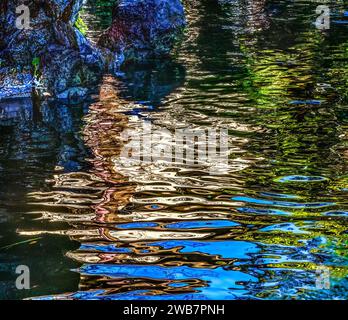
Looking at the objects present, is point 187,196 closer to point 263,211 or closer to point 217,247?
point 263,211

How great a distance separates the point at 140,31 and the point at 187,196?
12.7m

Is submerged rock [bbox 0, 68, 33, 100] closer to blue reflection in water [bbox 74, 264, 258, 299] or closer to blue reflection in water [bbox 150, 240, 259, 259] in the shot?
blue reflection in water [bbox 150, 240, 259, 259]

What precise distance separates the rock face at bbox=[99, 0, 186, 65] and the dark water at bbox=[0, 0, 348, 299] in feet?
11.0

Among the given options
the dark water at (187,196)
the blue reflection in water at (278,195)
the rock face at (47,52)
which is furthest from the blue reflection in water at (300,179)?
the rock face at (47,52)

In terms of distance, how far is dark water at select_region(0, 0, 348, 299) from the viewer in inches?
287

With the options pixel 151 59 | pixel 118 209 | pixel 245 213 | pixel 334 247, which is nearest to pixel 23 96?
pixel 151 59

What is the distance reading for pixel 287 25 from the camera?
82.9 ft

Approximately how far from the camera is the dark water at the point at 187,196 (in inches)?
287

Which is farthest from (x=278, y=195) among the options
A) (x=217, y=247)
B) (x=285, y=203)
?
(x=217, y=247)

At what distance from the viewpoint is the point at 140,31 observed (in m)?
21.2

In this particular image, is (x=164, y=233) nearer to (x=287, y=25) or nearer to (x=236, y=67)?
(x=236, y=67)

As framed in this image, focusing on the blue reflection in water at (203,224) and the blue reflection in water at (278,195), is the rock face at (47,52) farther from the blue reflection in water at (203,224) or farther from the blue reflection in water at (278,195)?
the blue reflection in water at (203,224)

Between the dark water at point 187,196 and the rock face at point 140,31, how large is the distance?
11.0 feet

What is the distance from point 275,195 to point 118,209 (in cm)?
226
